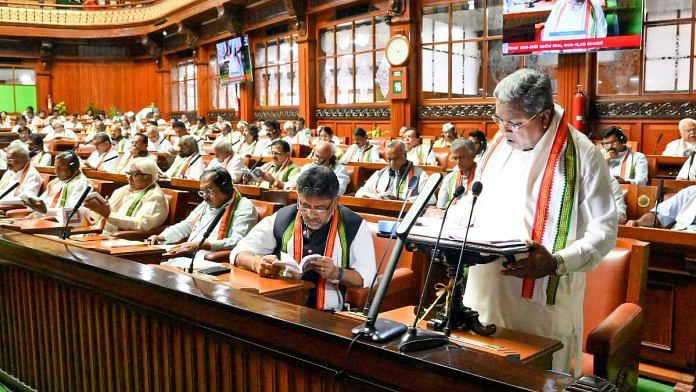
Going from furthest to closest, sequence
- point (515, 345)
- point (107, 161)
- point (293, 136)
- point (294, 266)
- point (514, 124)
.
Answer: point (293, 136), point (107, 161), point (294, 266), point (514, 124), point (515, 345)

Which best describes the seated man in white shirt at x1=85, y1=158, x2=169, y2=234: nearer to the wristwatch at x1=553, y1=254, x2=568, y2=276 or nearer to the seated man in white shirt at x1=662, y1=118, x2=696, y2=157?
the wristwatch at x1=553, y1=254, x2=568, y2=276

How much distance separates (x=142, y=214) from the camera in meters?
4.43

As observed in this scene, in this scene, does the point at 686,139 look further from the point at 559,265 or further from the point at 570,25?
the point at 559,265

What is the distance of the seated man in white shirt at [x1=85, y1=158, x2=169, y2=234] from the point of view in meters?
4.39

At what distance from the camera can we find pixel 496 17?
8883 millimetres

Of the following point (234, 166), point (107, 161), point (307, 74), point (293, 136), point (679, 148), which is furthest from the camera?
point (307, 74)

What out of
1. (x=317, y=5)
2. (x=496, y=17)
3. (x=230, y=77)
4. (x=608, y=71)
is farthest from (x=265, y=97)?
(x=608, y=71)

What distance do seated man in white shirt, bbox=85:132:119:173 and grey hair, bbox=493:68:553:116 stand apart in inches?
281

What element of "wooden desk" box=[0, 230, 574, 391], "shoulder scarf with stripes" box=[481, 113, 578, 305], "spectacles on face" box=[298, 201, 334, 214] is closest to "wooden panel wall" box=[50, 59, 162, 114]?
"spectacles on face" box=[298, 201, 334, 214]

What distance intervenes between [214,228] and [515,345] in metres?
2.28

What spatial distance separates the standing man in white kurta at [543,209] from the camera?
170 centimetres

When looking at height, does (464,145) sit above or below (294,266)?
above

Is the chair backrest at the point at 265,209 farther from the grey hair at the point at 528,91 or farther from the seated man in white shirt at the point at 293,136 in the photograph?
A: the seated man in white shirt at the point at 293,136

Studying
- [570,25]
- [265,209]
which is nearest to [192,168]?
[265,209]
